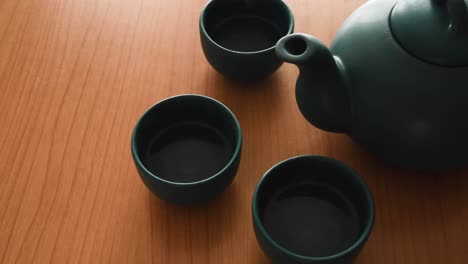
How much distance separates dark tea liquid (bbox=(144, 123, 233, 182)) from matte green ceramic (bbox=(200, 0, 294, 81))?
0.10m

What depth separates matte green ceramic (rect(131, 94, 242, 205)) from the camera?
2.05 feet

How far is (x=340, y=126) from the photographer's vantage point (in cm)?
63

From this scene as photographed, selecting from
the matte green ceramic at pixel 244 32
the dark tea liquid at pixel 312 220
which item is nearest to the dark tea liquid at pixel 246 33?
the matte green ceramic at pixel 244 32

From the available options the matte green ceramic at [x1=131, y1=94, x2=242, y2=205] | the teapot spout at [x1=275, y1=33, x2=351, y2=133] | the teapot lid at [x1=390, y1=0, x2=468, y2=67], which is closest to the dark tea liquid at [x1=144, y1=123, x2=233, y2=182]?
the matte green ceramic at [x1=131, y1=94, x2=242, y2=205]

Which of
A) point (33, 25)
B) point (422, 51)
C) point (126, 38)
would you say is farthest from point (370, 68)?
point (33, 25)

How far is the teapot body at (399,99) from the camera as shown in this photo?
1.85 feet

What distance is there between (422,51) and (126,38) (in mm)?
461

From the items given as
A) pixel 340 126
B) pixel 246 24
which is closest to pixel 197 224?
pixel 340 126

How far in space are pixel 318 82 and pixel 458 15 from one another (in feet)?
0.55

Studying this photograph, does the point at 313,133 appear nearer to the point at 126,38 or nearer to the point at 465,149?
the point at 465,149

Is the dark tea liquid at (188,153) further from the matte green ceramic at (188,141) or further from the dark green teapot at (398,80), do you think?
the dark green teapot at (398,80)

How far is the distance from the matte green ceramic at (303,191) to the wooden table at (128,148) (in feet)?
0.18

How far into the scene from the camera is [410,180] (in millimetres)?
682

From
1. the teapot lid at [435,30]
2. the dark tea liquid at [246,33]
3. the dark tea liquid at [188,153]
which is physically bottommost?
the dark tea liquid at [188,153]
